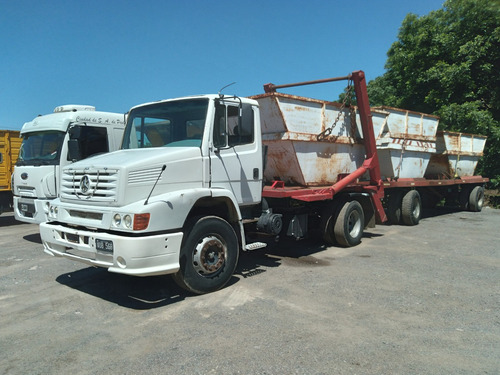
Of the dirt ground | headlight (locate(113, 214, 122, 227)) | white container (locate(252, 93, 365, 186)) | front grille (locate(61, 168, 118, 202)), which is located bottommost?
the dirt ground

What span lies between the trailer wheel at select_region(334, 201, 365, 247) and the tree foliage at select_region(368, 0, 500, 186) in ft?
38.0

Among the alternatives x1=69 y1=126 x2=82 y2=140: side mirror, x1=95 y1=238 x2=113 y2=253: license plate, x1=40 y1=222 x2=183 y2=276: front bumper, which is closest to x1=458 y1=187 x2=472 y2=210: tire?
x1=69 y1=126 x2=82 y2=140: side mirror

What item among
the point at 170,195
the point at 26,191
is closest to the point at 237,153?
the point at 170,195

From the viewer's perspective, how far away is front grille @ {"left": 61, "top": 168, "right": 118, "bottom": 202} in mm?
4848

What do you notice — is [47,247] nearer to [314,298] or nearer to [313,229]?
[314,298]

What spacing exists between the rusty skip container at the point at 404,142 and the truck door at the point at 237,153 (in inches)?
187

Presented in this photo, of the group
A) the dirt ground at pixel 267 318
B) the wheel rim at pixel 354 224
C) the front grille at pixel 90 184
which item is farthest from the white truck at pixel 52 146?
the wheel rim at pixel 354 224

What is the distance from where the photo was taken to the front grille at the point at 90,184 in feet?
15.9

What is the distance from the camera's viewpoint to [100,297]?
17.6 ft

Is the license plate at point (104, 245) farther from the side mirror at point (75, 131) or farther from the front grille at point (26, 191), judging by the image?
the front grille at point (26, 191)

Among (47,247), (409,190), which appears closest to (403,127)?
(409,190)

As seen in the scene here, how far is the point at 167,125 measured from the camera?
5859 mm

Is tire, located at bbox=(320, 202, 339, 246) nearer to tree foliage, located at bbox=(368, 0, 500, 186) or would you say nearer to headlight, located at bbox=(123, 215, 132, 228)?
headlight, located at bbox=(123, 215, 132, 228)

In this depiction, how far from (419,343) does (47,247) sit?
4.86 meters
